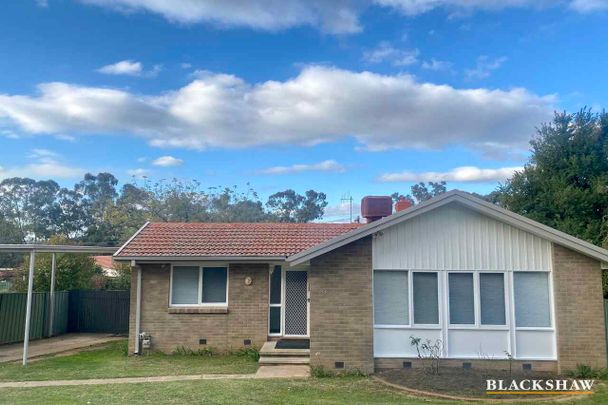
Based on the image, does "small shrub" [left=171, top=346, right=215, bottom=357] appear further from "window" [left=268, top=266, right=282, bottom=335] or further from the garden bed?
the garden bed

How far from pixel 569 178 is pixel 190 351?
17493 millimetres

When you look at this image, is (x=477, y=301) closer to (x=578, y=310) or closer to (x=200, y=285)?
(x=578, y=310)

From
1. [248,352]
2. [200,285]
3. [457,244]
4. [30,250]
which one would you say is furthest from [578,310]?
[30,250]

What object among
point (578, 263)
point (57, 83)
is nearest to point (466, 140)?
point (578, 263)

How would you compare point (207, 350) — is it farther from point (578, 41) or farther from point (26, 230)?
point (26, 230)

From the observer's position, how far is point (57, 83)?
49.5ft

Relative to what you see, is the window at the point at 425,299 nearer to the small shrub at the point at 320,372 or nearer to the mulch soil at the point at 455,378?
the mulch soil at the point at 455,378

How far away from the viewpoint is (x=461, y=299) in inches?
411

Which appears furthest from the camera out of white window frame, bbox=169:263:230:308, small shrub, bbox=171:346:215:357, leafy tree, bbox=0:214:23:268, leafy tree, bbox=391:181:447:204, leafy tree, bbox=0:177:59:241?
leafy tree, bbox=391:181:447:204

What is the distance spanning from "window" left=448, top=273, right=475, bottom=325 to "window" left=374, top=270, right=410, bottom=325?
3.33ft

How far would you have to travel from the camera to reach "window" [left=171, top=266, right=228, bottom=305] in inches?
521

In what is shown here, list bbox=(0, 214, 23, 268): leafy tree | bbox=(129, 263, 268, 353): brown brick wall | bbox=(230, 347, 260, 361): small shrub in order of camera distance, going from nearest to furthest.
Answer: bbox=(230, 347, 260, 361): small shrub < bbox=(129, 263, 268, 353): brown brick wall < bbox=(0, 214, 23, 268): leafy tree

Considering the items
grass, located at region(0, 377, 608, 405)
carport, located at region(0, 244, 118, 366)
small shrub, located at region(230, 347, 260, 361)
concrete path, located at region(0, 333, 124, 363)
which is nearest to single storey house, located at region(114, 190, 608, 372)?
grass, located at region(0, 377, 608, 405)

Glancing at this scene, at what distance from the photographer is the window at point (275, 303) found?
520 inches
